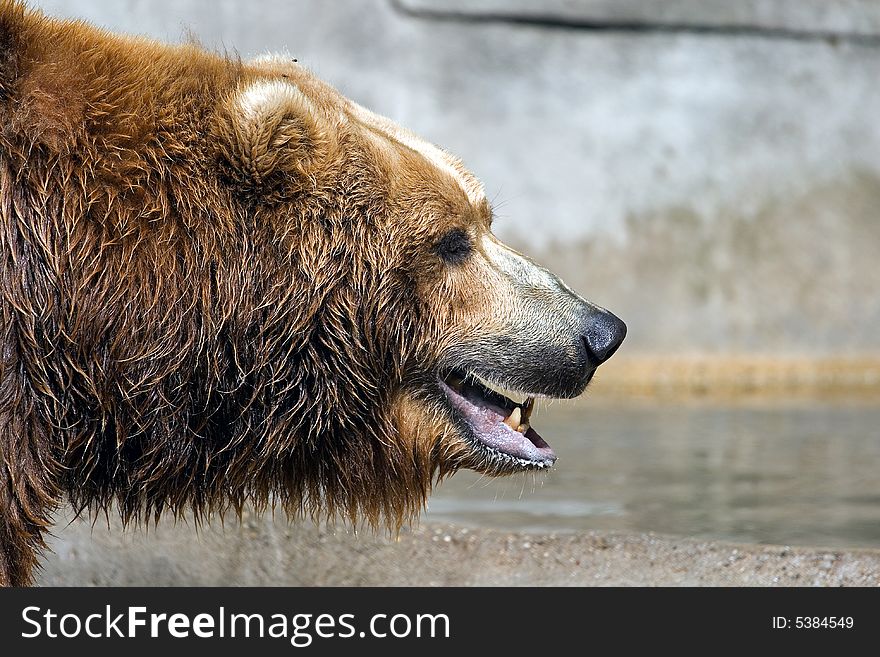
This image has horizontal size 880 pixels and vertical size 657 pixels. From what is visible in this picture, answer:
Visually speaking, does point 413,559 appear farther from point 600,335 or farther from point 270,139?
point 270,139

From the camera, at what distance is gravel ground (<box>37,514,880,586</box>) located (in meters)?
3.90

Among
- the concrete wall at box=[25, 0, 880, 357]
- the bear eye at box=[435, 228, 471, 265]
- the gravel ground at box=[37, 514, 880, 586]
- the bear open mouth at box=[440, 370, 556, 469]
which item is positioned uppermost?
the concrete wall at box=[25, 0, 880, 357]

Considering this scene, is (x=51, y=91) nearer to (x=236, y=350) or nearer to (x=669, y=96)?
(x=236, y=350)

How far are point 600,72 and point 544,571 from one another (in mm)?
7139

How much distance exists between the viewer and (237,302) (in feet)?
9.00

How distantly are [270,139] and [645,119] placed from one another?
26.2ft

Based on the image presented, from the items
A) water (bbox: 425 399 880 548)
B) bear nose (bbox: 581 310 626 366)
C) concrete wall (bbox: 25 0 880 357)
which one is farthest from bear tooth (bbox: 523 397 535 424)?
concrete wall (bbox: 25 0 880 357)

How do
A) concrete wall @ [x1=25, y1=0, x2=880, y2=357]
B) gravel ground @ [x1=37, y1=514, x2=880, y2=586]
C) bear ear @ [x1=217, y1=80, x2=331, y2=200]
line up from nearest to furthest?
1. bear ear @ [x1=217, y1=80, x2=331, y2=200]
2. gravel ground @ [x1=37, y1=514, x2=880, y2=586]
3. concrete wall @ [x1=25, y1=0, x2=880, y2=357]

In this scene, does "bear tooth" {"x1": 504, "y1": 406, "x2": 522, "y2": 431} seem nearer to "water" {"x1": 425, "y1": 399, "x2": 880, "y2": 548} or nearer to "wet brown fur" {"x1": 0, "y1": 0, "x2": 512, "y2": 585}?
"wet brown fur" {"x1": 0, "y1": 0, "x2": 512, "y2": 585}

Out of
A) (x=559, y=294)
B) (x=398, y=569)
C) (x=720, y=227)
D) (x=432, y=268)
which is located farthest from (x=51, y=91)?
(x=720, y=227)

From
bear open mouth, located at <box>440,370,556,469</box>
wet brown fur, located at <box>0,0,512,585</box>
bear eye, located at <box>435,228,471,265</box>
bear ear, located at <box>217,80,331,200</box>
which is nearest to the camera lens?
wet brown fur, located at <box>0,0,512,585</box>

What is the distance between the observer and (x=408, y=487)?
3162 millimetres

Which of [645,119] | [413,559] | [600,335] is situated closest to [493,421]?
[600,335]

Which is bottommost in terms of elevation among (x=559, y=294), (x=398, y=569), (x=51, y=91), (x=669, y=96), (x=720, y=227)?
(x=398, y=569)
